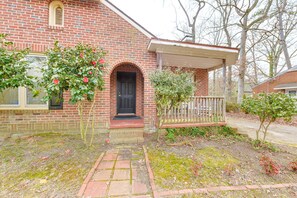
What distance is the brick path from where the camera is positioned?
2.24 m

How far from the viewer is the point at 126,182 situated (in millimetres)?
2537

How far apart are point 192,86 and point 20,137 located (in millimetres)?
5546

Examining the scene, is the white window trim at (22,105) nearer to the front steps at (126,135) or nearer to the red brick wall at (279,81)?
the front steps at (126,135)

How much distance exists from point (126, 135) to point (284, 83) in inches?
812

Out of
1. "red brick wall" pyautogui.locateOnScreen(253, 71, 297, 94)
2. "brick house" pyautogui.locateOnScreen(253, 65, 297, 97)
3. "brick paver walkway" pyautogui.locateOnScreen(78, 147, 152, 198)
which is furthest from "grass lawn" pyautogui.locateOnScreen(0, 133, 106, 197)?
"red brick wall" pyautogui.locateOnScreen(253, 71, 297, 94)

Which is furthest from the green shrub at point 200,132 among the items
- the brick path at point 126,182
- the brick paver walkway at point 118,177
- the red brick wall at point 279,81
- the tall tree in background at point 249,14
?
the red brick wall at point 279,81

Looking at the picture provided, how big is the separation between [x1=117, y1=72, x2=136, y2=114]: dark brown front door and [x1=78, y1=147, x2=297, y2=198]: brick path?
3.41m

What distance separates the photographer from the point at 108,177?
2.68 metres

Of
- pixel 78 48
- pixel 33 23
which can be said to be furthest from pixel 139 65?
pixel 33 23

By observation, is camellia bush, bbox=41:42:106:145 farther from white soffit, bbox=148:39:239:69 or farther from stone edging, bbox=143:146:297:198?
stone edging, bbox=143:146:297:198

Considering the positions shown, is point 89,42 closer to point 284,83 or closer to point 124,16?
point 124,16

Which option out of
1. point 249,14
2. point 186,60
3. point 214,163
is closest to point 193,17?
point 249,14

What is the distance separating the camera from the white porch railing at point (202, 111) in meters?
5.24

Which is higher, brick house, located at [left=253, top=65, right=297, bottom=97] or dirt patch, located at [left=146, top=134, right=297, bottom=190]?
brick house, located at [left=253, top=65, right=297, bottom=97]
